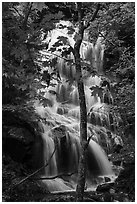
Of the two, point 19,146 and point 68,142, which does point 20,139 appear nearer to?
point 19,146

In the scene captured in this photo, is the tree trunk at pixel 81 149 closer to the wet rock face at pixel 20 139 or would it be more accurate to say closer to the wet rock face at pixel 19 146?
the wet rock face at pixel 20 139

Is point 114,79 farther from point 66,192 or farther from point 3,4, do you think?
point 66,192

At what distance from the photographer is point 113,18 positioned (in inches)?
274

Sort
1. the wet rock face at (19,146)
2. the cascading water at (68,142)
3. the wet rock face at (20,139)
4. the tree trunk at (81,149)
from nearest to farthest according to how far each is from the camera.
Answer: the tree trunk at (81,149) → the wet rock face at (20,139) → the wet rock face at (19,146) → the cascading water at (68,142)

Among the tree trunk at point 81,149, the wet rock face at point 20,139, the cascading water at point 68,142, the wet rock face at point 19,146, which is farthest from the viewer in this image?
the cascading water at point 68,142

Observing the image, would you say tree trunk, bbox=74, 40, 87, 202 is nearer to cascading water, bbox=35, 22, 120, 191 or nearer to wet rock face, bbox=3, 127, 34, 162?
cascading water, bbox=35, 22, 120, 191

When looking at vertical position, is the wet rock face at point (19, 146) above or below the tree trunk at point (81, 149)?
below

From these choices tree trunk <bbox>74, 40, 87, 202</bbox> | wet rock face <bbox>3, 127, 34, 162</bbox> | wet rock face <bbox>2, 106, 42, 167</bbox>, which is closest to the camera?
tree trunk <bbox>74, 40, 87, 202</bbox>

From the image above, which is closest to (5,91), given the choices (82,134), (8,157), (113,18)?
(8,157)

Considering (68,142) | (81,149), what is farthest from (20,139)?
(81,149)

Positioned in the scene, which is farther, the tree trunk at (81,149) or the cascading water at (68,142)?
the cascading water at (68,142)

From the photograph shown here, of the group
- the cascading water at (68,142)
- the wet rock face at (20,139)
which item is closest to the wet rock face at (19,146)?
the wet rock face at (20,139)

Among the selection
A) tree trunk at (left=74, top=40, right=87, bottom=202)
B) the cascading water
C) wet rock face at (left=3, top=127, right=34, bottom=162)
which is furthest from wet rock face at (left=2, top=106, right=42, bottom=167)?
tree trunk at (left=74, top=40, right=87, bottom=202)

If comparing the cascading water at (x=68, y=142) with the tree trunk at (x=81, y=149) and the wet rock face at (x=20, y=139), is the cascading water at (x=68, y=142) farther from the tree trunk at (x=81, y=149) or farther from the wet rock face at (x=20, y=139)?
the tree trunk at (x=81, y=149)
